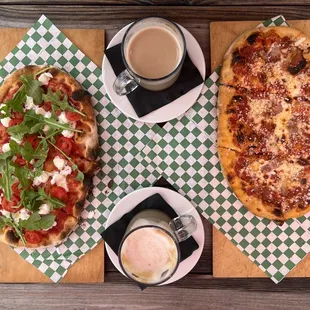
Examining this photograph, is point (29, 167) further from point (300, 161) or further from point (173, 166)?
point (300, 161)

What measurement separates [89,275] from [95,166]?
49cm

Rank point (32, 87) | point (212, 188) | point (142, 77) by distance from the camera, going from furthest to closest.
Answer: point (212, 188) < point (32, 87) < point (142, 77)

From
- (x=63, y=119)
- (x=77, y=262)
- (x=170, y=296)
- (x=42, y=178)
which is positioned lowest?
(x=170, y=296)

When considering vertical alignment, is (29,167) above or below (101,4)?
below

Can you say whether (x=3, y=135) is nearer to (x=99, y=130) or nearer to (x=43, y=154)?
(x=43, y=154)

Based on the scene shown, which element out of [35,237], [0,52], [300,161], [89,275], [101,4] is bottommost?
[89,275]

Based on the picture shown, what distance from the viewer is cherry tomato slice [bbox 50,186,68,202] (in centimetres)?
207

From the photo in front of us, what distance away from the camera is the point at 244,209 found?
84.9 inches

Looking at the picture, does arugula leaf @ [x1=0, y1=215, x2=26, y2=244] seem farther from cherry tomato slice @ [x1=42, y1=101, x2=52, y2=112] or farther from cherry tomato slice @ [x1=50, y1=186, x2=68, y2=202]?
cherry tomato slice @ [x1=42, y1=101, x2=52, y2=112]

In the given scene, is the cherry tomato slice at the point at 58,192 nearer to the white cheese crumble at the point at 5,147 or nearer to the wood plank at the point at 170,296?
the white cheese crumble at the point at 5,147

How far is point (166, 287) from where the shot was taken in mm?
2225

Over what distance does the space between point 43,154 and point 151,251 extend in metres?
0.59

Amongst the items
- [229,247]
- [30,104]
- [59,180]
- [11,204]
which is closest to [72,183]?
[59,180]

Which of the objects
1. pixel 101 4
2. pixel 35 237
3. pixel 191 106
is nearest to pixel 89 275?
pixel 35 237
